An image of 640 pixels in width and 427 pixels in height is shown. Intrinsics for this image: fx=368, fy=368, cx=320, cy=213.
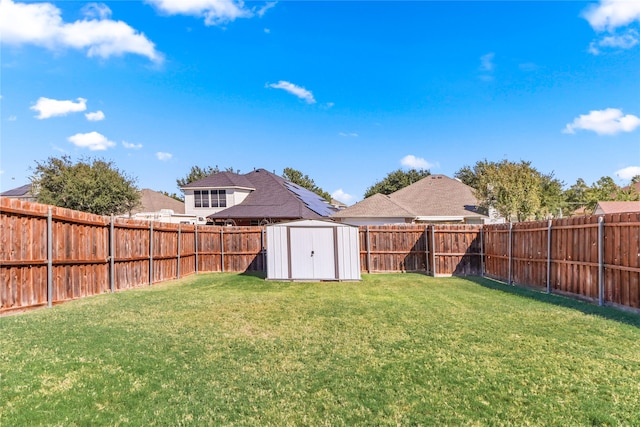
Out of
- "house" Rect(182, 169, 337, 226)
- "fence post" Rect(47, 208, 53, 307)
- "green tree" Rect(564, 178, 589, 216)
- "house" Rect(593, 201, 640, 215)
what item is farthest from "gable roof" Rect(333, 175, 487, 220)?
"fence post" Rect(47, 208, 53, 307)

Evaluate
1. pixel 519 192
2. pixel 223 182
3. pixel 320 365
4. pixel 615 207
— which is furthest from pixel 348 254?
pixel 615 207

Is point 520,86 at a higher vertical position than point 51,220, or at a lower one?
higher

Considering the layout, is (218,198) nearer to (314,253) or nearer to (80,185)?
(80,185)

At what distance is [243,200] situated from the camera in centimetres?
3234

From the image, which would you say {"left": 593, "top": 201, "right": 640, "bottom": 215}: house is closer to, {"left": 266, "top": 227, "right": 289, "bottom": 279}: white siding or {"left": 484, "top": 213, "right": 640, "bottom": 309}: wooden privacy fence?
{"left": 484, "top": 213, "right": 640, "bottom": 309}: wooden privacy fence

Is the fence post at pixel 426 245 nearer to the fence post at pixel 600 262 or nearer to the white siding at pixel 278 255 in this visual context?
the white siding at pixel 278 255

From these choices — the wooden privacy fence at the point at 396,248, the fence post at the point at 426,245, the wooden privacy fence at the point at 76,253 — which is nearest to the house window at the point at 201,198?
the wooden privacy fence at the point at 76,253

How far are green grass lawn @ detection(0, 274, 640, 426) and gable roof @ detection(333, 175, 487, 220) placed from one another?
17960 mm

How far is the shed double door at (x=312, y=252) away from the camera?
13.0 metres

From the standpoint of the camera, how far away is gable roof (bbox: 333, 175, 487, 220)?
25484mm

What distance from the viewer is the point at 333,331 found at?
5.73m

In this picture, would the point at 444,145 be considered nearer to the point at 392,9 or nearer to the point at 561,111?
the point at 561,111

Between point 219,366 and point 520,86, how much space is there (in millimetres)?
20038

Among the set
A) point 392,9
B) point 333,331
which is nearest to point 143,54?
point 392,9
